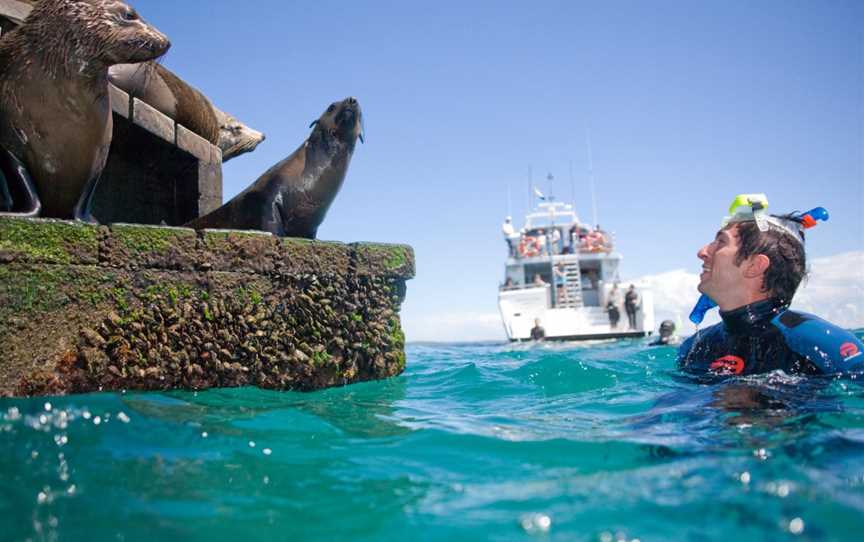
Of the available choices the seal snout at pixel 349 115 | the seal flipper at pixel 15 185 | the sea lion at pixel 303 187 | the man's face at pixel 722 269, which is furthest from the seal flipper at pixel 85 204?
the man's face at pixel 722 269

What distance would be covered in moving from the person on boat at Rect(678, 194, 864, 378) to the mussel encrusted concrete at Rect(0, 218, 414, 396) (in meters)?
1.96

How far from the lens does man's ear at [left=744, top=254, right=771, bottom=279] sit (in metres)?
3.51

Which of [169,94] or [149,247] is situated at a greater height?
[169,94]

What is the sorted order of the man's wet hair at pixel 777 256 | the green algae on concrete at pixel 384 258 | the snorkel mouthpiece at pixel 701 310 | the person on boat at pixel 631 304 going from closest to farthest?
the man's wet hair at pixel 777 256
the green algae on concrete at pixel 384 258
the snorkel mouthpiece at pixel 701 310
the person on boat at pixel 631 304

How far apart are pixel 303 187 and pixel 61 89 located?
A: 206 cm

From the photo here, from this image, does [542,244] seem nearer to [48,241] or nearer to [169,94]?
[169,94]

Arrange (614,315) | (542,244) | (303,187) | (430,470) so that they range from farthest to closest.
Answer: (542,244)
(614,315)
(303,187)
(430,470)

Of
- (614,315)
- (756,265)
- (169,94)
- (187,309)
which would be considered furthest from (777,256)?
(614,315)

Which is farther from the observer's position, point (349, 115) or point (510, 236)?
point (510, 236)

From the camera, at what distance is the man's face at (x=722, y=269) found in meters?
3.58

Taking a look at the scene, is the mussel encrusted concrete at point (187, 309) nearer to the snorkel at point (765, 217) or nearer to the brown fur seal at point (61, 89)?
the brown fur seal at point (61, 89)

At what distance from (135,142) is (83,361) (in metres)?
2.52

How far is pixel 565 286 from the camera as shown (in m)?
27.3

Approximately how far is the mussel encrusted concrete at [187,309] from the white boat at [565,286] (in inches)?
858
